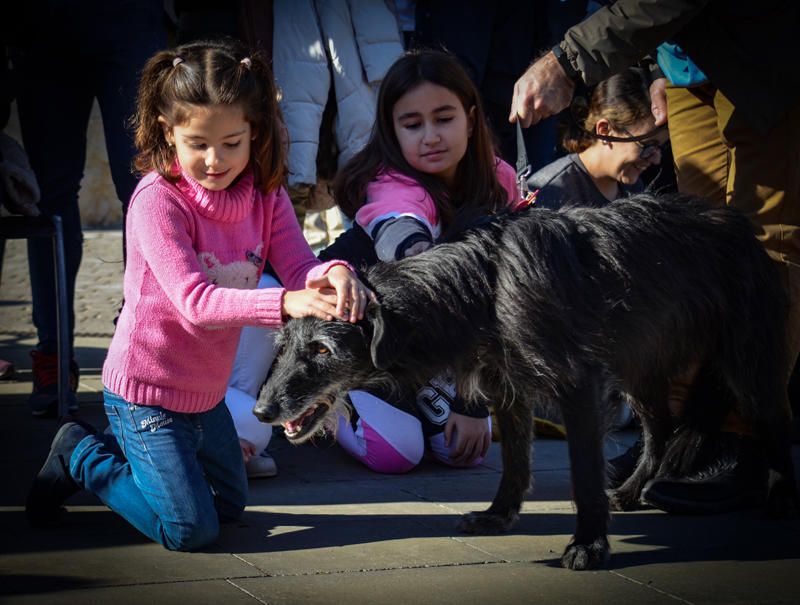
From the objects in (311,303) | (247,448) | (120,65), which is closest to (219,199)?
(311,303)

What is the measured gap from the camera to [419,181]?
4.75m

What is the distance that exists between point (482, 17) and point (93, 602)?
4500mm

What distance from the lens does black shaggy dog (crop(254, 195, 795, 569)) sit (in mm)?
3654

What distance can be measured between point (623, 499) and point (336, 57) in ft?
10.8

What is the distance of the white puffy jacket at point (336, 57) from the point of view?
6461 millimetres

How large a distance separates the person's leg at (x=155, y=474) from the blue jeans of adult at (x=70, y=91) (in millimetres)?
2010

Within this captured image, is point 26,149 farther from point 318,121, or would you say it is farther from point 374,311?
point 374,311

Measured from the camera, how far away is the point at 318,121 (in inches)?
255

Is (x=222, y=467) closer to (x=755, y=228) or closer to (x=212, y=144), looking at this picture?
(x=212, y=144)

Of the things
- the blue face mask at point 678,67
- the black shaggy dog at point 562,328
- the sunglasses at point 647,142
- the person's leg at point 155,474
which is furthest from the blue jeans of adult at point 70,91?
the blue face mask at point 678,67

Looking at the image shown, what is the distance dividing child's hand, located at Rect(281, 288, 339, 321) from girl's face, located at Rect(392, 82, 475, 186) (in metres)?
1.37

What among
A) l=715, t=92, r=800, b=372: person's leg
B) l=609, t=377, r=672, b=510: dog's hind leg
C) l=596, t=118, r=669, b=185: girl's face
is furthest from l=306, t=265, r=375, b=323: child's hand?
l=596, t=118, r=669, b=185: girl's face

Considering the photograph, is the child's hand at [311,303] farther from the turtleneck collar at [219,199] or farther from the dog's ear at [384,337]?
the turtleneck collar at [219,199]

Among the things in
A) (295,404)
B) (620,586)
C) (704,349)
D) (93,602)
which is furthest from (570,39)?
(93,602)
